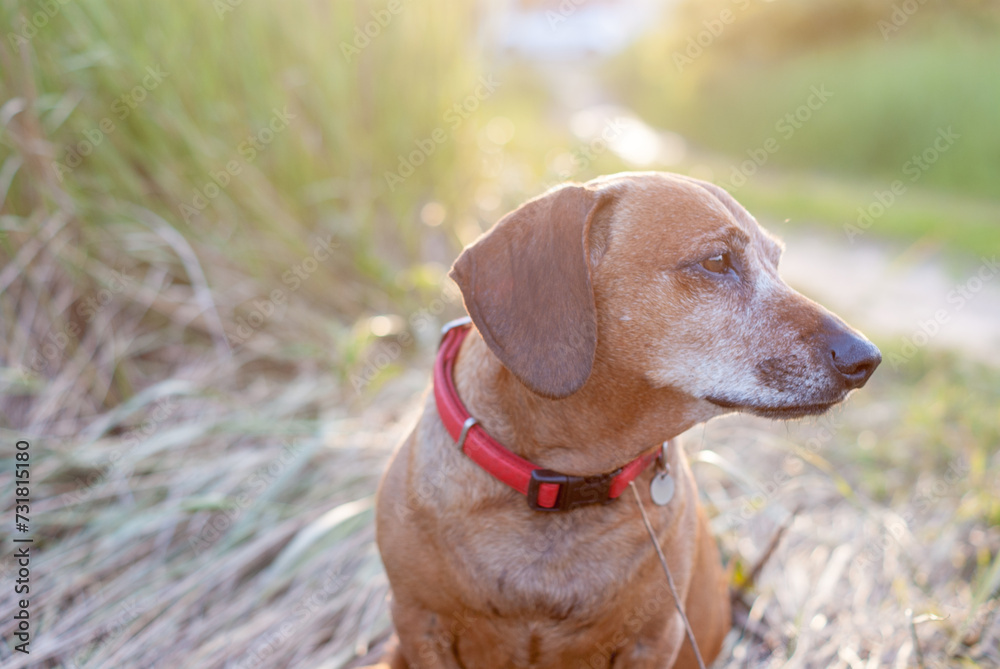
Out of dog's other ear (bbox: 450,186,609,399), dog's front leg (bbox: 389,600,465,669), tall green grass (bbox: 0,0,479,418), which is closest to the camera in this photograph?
dog's other ear (bbox: 450,186,609,399)

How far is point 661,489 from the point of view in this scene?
1.87 meters

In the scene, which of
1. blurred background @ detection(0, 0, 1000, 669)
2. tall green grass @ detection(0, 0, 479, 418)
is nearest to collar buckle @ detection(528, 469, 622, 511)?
blurred background @ detection(0, 0, 1000, 669)

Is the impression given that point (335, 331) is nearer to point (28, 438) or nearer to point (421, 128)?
point (28, 438)

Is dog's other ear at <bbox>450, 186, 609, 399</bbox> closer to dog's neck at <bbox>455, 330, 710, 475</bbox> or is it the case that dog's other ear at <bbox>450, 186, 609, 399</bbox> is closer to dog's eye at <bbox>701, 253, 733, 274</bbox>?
dog's neck at <bbox>455, 330, 710, 475</bbox>

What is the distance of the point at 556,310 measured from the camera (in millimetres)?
1704

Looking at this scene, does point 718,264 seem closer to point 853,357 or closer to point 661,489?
point 853,357

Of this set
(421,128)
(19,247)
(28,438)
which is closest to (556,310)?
(28,438)

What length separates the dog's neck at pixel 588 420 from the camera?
1.80m

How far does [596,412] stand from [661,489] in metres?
0.28

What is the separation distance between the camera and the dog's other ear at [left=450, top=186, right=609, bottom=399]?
65.5 inches

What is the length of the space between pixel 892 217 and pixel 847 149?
297cm

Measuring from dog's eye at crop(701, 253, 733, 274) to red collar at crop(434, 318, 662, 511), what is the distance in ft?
1.60

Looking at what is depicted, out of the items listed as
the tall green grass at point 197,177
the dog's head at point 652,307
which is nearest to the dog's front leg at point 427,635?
the dog's head at point 652,307

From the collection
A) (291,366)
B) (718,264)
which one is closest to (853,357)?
(718,264)
